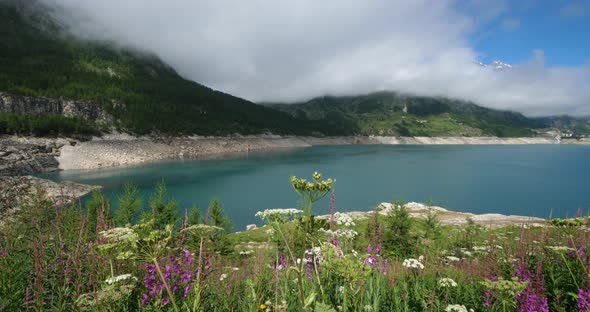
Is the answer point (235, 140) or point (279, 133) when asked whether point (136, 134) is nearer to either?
point (235, 140)

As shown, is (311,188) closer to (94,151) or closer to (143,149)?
(94,151)

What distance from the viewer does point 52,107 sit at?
112 m

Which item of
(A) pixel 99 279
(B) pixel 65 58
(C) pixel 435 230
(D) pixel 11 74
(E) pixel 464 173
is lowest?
(E) pixel 464 173

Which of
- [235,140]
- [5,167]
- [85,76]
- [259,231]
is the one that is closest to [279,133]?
[235,140]

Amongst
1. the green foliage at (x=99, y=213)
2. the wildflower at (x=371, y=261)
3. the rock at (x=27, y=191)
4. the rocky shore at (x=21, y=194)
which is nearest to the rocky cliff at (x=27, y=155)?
the rock at (x=27, y=191)

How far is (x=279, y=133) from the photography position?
19925 cm

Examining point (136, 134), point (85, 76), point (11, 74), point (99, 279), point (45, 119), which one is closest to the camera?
point (99, 279)

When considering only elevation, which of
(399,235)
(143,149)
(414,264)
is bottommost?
(143,149)

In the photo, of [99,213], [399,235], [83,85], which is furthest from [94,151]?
[99,213]

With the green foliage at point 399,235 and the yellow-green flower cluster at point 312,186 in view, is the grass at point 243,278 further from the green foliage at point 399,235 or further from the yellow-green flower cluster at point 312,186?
the green foliage at point 399,235

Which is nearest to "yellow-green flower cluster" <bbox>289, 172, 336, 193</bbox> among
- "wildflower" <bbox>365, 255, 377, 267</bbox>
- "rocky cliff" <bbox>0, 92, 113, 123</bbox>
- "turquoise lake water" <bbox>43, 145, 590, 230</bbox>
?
"wildflower" <bbox>365, 255, 377, 267</bbox>

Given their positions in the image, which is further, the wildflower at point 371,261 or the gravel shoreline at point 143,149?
the gravel shoreline at point 143,149

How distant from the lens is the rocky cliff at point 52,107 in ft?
323

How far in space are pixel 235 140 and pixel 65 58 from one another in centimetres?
12296
